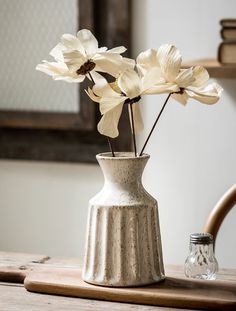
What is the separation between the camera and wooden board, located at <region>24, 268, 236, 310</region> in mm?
1335

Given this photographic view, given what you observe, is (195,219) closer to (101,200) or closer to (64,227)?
(64,227)

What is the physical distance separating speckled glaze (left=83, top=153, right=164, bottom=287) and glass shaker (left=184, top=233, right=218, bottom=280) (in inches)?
2.8

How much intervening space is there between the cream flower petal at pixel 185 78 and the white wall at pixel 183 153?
2.96 feet

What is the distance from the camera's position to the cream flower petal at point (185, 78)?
53.1 inches

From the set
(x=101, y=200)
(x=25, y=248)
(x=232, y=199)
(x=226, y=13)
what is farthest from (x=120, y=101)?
(x=25, y=248)

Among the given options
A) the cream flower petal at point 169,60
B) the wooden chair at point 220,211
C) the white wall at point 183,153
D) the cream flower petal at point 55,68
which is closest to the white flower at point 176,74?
the cream flower petal at point 169,60

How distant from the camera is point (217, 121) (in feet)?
7.52

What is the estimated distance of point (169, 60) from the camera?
4.42ft

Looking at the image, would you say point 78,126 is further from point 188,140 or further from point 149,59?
point 149,59

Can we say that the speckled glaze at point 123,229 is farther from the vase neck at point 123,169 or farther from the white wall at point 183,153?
the white wall at point 183,153

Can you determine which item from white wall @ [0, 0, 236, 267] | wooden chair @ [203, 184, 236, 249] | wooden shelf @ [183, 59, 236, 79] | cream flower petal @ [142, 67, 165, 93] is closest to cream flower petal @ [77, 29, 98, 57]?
cream flower petal @ [142, 67, 165, 93]

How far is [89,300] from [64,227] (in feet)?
3.91

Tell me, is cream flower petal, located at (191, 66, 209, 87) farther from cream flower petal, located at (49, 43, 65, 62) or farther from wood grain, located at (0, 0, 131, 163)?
wood grain, located at (0, 0, 131, 163)

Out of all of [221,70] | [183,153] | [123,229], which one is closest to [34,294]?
[123,229]
